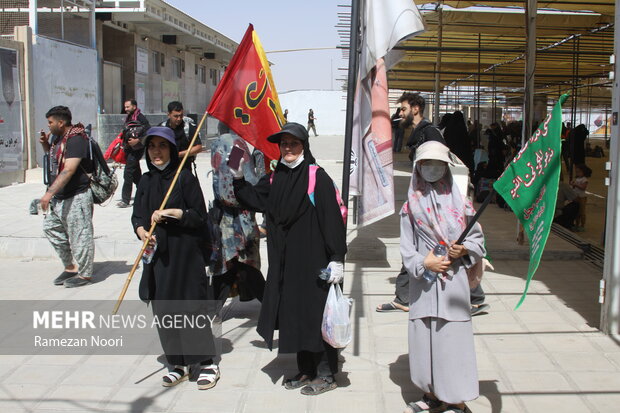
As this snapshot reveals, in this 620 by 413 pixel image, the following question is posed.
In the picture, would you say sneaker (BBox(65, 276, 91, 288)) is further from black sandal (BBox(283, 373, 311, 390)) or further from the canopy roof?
the canopy roof

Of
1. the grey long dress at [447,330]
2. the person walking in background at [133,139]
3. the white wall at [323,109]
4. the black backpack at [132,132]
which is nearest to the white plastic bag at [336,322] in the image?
the grey long dress at [447,330]

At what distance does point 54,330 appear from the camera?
5.35 metres

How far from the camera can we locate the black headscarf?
13.2 feet

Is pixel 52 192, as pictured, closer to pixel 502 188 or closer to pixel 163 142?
pixel 163 142

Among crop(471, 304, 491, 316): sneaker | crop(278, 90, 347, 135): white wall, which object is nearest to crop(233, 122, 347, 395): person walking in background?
crop(471, 304, 491, 316): sneaker

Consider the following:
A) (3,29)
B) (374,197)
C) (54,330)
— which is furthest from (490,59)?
(54,330)

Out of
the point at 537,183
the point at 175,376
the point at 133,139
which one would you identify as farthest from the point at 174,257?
the point at 133,139

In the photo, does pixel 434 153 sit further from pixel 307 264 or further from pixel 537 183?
pixel 307 264

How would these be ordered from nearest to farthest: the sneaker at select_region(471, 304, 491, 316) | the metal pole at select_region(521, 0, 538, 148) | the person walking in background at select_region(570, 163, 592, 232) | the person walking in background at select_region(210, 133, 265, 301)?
the person walking in background at select_region(210, 133, 265, 301)
the sneaker at select_region(471, 304, 491, 316)
the metal pole at select_region(521, 0, 538, 148)
the person walking in background at select_region(570, 163, 592, 232)

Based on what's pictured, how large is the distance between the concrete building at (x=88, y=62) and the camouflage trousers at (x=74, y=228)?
7.04 meters

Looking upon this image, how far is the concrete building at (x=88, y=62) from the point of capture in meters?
13.4

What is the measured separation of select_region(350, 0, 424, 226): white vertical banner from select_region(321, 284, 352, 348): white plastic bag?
6.03 feet

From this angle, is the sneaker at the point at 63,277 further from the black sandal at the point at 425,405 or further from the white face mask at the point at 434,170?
the white face mask at the point at 434,170

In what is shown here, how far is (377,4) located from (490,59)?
13.4m
